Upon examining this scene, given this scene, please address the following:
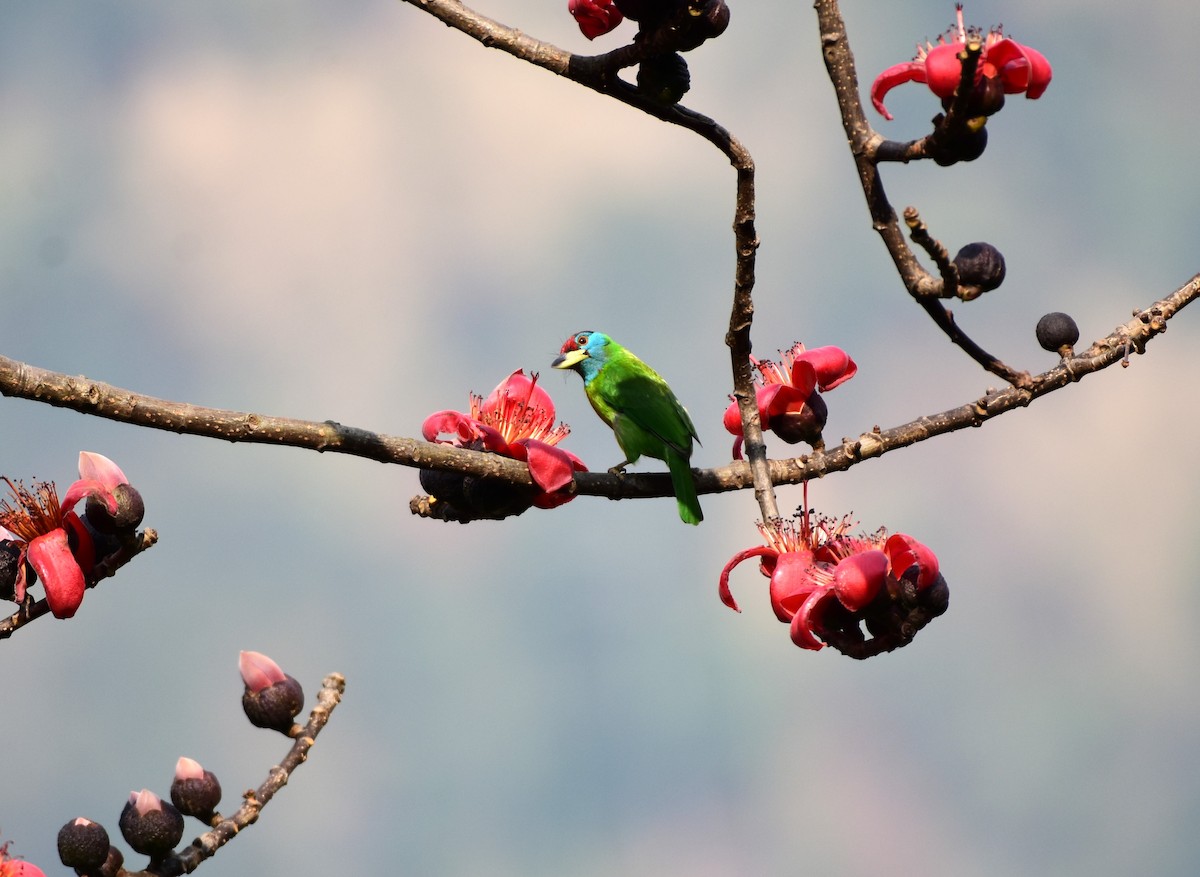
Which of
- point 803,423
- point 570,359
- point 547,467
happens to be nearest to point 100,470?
point 547,467

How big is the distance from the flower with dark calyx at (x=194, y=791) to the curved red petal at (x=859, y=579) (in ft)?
5.13

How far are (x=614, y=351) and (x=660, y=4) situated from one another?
3.43 m

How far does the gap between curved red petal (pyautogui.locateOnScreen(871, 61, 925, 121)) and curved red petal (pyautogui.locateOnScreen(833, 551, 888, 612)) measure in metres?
0.97

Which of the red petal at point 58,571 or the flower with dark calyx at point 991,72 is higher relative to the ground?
the flower with dark calyx at point 991,72

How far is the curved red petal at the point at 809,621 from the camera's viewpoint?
2.72 m

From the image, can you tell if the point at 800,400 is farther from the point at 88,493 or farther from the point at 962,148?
the point at 88,493

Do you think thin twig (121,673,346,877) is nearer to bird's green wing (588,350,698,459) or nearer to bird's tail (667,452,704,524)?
bird's tail (667,452,704,524)

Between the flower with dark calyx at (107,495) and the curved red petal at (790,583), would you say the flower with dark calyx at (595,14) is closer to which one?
the curved red petal at (790,583)

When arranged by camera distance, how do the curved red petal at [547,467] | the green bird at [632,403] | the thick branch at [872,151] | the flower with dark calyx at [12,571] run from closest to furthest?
the thick branch at [872,151] → the flower with dark calyx at [12,571] → the curved red petal at [547,467] → the green bird at [632,403]

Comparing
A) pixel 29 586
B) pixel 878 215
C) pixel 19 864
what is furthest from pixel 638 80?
pixel 19 864

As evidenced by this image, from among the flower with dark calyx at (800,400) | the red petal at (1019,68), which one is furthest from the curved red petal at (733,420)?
the red petal at (1019,68)

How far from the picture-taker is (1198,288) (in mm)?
3182

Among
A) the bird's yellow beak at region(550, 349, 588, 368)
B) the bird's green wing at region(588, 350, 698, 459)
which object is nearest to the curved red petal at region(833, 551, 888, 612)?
the bird's green wing at region(588, 350, 698, 459)

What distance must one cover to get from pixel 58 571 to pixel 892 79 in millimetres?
2123
